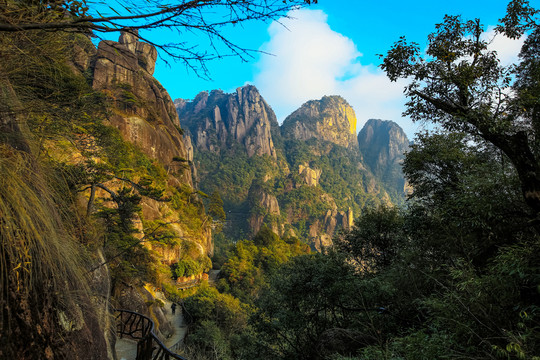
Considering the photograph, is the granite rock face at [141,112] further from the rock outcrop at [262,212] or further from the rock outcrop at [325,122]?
the rock outcrop at [325,122]

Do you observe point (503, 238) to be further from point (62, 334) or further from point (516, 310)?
point (62, 334)

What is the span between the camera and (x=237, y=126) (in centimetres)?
10806

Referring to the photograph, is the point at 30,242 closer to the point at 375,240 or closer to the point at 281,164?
the point at 375,240

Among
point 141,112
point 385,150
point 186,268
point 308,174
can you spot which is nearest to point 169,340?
point 186,268

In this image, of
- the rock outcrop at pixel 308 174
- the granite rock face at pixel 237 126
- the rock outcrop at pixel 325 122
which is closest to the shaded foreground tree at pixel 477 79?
the rock outcrop at pixel 308 174

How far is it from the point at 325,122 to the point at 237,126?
52.3 meters

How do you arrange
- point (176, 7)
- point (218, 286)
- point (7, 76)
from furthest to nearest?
1. point (218, 286)
2. point (7, 76)
3. point (176, 7)

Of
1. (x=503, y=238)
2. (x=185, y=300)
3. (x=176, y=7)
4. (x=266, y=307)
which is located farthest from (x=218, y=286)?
(x=176, y=7)

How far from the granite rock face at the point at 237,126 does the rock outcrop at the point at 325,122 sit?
22689mm

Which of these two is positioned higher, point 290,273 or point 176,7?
point 176,7

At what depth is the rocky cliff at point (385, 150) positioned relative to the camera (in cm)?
14538

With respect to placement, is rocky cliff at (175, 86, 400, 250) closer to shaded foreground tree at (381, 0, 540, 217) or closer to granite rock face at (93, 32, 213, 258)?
granite rock face at (93, 32, 213, 258)

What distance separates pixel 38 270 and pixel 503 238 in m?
6.16

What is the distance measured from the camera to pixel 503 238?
4.64 meters
